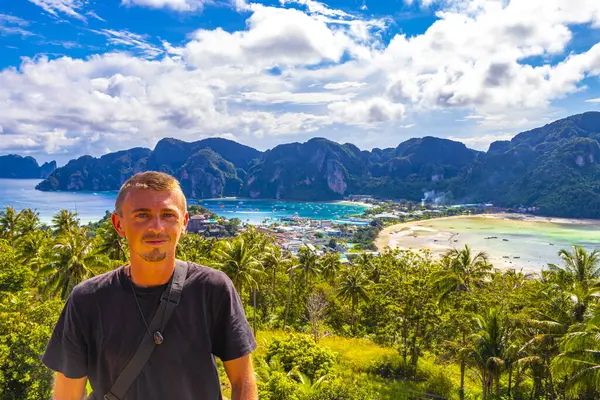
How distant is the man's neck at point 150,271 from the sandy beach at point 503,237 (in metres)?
60.3

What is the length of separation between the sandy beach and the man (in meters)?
60.1

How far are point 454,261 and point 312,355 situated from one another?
1200cm

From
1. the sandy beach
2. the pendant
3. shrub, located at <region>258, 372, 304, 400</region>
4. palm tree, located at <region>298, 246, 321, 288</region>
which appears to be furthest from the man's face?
the sandy beach

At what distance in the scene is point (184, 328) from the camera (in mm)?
1896

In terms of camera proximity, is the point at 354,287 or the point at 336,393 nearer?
the point at 336,393

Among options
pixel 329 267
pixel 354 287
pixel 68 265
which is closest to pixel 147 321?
pixel 68 265

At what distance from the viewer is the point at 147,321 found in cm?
186

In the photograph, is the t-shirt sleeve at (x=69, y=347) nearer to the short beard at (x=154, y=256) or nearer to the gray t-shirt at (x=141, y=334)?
the gray t-shirt at (x=141, y=334)

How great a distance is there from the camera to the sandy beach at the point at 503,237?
217ft

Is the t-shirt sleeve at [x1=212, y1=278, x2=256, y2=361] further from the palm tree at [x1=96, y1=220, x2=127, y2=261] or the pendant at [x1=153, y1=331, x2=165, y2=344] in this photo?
the palm tree at [x1=96, y1=220, x2=127, y2=261]

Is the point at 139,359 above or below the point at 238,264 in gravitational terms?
above

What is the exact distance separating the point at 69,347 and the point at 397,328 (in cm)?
2391

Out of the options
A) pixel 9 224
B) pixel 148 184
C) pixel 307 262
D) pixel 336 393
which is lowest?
pixel 336 393

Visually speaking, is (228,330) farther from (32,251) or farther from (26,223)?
(26,223)
